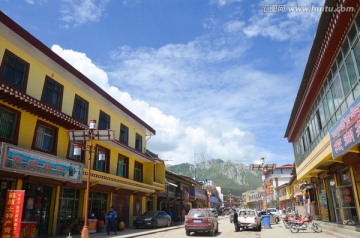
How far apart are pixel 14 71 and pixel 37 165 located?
16.6ft

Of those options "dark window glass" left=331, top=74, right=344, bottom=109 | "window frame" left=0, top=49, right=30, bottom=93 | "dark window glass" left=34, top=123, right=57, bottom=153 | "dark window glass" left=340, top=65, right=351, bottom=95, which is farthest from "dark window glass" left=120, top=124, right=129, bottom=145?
"dark window glass" left=340, top=65, right=351, bottom=95

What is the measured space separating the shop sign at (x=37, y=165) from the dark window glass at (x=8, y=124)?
1.36 meters

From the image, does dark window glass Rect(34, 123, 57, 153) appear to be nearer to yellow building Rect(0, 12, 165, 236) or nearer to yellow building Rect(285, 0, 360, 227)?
yellow building Rect(0, 12, 165, 236)

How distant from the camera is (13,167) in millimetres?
13062

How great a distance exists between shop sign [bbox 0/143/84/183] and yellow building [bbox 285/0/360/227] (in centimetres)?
1379

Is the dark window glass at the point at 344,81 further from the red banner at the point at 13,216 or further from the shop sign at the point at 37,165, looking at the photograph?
the shop sign at the point at 37,165

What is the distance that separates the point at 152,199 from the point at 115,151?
11.4 m

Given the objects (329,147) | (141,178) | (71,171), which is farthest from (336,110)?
(141,178)

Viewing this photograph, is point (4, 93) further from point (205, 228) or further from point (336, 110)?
point (336, 110)

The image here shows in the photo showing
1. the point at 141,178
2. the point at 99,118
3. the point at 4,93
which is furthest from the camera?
the point at 141,178

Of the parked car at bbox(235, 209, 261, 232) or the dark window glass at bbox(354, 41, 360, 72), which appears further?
the parked car at bbox(235, 209, 261, 232)

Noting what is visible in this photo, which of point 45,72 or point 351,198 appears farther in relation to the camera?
point 45,72

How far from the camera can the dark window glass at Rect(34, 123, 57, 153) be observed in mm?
16506

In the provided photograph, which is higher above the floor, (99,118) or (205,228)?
(99,118)
